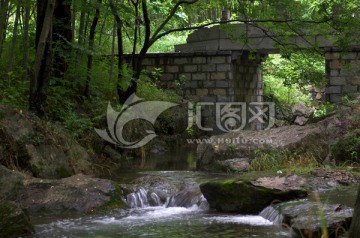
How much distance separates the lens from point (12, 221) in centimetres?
579

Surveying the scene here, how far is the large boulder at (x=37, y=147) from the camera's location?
852 cm

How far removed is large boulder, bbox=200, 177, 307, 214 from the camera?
6.99m

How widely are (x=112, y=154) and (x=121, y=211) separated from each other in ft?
13.4

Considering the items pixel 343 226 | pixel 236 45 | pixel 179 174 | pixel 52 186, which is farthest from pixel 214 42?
pixel 343 226

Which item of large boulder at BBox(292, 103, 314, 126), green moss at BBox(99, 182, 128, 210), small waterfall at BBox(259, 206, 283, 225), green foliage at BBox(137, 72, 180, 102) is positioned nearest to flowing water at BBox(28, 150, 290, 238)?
small waterfall at BBox(259, 206, 283, 225)

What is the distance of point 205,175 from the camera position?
9.88 meters

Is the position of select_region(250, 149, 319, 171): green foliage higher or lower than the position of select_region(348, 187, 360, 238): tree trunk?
lower

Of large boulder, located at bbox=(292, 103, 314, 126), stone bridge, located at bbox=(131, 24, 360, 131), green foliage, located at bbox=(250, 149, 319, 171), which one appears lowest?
green foliage, located at bbox=(250, 149, 319, 171)

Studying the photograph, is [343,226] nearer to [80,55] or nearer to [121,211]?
[121,211]

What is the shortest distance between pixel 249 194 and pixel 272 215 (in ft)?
1.90

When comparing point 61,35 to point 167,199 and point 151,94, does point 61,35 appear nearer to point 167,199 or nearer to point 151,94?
point 151,94

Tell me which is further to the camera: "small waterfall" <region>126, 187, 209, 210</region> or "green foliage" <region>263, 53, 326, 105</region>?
"green foliage" <region>263, 53, 326, 105</region>

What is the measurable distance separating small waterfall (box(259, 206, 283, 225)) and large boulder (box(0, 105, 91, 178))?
3.64m

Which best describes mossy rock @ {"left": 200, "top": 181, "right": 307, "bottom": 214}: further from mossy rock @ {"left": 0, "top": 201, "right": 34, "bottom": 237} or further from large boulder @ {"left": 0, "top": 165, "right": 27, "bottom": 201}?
mossy rock @ {"left": 0, "top": 201, "right": 34, "bottom": 237}
